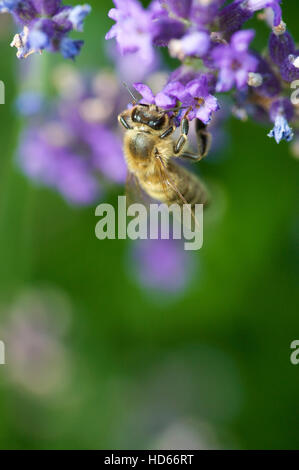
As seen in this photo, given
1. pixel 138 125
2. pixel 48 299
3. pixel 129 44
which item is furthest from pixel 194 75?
pixel 48 299

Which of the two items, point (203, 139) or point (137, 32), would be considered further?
point (203, 139)

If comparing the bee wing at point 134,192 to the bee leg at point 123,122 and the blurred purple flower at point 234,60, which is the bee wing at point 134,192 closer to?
the bee leg at point 123,122

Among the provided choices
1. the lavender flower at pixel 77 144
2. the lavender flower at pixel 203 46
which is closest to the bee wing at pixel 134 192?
the lavender flower at pixel 77 144

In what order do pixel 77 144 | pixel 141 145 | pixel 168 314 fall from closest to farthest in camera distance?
pixel 141 145 → pixel 77 144 → pixel 168 314

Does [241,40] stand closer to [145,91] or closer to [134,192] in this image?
[145,91]

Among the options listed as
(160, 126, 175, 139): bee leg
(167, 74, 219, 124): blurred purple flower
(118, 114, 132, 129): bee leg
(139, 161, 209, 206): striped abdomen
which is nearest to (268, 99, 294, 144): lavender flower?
(167, 74, 219, 124): blurred purple flower

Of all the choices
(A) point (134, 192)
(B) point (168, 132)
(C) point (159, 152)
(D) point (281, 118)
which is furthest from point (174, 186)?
(D) point (281, 118)
